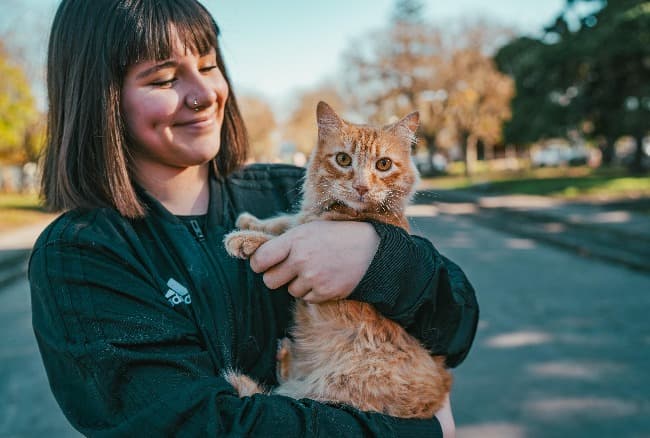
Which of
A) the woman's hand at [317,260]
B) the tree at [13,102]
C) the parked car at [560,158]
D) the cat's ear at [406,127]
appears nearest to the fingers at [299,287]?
the woman's hand at [317,260]

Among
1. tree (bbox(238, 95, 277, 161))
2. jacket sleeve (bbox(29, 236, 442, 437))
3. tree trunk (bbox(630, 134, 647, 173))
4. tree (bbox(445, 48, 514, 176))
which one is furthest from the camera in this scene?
tree (bbox(238, 95, 277, 161))

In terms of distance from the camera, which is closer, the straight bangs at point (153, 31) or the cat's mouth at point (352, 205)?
the straight bangs at point (153, 31)

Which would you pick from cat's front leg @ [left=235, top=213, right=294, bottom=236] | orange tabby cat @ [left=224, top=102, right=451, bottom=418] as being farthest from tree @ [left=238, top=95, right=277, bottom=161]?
cat's front leg @ [left=235, top=213, right=294, bottom=236]

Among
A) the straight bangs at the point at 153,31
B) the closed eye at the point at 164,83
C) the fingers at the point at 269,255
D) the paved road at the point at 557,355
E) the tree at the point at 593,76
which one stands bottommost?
the paved road at the point at 557,355

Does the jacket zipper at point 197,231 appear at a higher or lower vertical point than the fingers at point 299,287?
higher

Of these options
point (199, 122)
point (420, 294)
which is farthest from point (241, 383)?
point (199, 122)

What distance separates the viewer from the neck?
1.93 meters

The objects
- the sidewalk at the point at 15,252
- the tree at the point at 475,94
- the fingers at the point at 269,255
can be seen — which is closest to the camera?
the fingers at the point at 269,255

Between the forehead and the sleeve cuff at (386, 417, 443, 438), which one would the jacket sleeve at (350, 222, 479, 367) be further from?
the forehead

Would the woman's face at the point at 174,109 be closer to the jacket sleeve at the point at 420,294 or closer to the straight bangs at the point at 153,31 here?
the straight bangs at the point at 153,31

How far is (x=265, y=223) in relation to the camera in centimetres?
211

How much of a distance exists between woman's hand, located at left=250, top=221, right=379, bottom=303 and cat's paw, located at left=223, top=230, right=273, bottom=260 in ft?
0.41

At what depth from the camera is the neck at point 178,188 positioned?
1.93 metres

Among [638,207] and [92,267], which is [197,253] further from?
[638,207]
